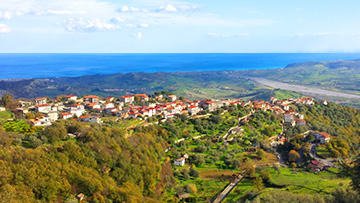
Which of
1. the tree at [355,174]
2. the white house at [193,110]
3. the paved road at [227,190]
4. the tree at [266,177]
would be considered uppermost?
the tree at [355,174]

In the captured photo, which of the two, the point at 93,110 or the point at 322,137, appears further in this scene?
the point at 93,110

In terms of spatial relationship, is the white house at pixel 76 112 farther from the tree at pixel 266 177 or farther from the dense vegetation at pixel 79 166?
the tree at pixel 266 177

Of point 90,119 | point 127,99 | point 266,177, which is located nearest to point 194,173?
point 266,177

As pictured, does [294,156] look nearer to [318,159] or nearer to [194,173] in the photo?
[318,159]

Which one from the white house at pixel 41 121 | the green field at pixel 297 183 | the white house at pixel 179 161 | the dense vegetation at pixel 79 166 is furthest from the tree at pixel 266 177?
the white house at pixel 41 121

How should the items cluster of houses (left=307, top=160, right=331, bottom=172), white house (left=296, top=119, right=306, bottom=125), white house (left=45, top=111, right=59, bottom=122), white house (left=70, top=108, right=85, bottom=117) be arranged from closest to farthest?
1. cluster of houses (left=307, top=160, right=331, bottom=172)
2. white house (left=45, top=111, right=59, bottom=122)
3. white house (left=70, top=108, right=85, bottom=117)
4. white house (left=296, top=119, right=306, bottom=125)

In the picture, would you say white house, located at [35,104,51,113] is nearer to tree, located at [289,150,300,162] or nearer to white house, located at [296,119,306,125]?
tree, located at [289,150,300,162]

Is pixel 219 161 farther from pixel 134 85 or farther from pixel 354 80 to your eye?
pixel 354 80

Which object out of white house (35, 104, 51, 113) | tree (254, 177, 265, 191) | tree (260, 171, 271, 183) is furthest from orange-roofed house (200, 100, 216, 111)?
white house (35, 104, 51, 113)
